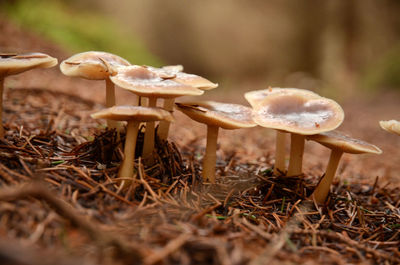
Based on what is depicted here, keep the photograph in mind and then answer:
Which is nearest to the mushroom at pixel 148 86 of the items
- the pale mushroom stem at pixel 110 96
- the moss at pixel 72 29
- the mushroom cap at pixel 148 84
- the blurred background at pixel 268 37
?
the mushroom cap at pixel 148 84

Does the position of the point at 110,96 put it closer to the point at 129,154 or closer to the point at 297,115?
the point at 129,154

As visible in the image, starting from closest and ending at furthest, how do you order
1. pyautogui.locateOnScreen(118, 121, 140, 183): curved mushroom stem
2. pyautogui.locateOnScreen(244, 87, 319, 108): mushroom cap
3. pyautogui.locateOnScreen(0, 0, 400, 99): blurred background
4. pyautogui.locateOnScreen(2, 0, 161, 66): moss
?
pyautogui.locateOnScreen(118, 121, 140, 183): curved mushroom stem → pyautogui.locateOnScreen(244, 87, 319, 108): mushroom cap → pyautogui.locateOnScreen(2, 0, 161, 66): moss → pyautogui.locateOnScreen(0, 0, 400, 99): blurred background

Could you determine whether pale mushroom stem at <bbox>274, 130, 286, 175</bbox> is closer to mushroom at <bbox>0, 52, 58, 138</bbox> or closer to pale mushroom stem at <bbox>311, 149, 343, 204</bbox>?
pale mushroom stem at <bbox>311, 149, 343, 204</bbox>

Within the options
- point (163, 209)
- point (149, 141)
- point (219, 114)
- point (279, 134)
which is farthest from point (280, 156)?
point (163, 209)

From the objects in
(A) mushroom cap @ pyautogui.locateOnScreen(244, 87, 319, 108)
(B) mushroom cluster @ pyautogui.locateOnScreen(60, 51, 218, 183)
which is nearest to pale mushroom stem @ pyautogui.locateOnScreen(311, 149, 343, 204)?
(A) mushroom cap @ pyautogui.locateOnScreen(244, 87, 319, 108)

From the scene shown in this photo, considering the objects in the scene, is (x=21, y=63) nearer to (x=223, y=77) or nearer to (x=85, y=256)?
(x=85, y=256)

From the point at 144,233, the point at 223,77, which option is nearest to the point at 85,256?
the point at 144,233
